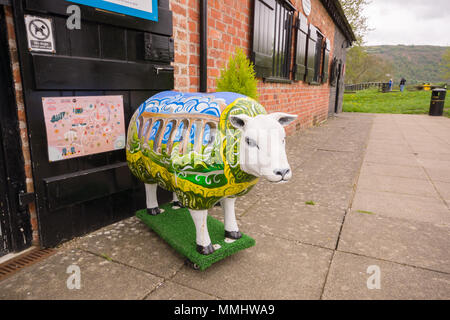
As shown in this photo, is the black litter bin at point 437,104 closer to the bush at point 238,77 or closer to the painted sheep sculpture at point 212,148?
the bush at point 238,77

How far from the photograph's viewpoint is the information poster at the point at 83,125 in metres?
2.23

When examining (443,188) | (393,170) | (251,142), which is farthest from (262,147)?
(393,170)

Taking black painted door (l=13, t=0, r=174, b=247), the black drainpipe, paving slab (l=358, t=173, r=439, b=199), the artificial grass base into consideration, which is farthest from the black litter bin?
the artificial grass base

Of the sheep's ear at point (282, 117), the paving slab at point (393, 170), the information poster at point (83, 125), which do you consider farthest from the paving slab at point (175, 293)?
the paving slab at point (393, 170)

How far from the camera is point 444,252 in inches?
94.5

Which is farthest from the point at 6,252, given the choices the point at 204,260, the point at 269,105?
the point at 269,105

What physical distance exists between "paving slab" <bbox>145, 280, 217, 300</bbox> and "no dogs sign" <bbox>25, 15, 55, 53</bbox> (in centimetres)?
182

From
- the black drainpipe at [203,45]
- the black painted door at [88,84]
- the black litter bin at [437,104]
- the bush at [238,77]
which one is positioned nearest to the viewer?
the black painted door at [88,84]

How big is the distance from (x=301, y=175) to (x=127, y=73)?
2912 mm

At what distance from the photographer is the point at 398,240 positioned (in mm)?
2582

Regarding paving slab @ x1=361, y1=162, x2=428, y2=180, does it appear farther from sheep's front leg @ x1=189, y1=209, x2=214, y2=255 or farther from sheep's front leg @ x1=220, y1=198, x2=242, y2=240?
sheep's front leg @ x1=189, y1=209, x2=214, y2=255

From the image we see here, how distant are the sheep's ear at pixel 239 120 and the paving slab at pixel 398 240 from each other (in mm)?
1407

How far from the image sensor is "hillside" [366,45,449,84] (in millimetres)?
110738
